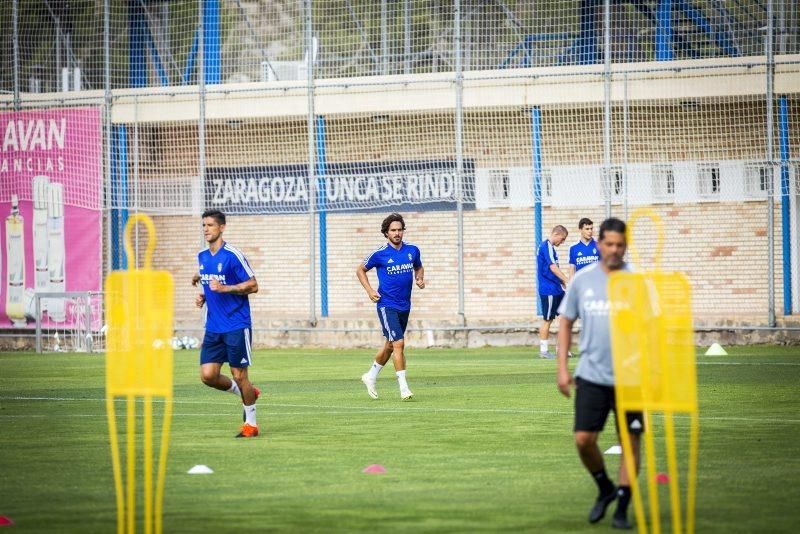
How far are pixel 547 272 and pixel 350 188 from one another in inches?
272

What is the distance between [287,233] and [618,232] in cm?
2462

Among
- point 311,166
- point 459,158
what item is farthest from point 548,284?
point 311,166

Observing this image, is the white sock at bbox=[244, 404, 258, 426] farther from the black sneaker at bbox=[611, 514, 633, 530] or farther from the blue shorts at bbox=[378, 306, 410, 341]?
the black sneaker at bbox=[611, 514, 633, 530]

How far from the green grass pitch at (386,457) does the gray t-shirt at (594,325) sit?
3.15ft

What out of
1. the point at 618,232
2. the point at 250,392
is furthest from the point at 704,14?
the point at 618,232

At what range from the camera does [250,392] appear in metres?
13.4

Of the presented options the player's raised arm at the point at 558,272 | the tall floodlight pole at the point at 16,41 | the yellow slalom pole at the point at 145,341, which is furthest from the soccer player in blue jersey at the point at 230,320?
the tall floodlight pole at the point at 16,41

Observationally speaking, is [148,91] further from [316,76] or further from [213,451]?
[213,451]

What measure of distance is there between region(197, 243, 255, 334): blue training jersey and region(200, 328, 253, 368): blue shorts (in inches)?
2.4

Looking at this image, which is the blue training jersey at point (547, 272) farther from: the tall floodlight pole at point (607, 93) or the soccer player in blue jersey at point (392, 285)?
the soccer player in blue jersey at point (392, 285)

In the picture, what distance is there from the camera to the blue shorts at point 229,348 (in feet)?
44.3

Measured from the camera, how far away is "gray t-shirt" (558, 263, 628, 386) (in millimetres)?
8250

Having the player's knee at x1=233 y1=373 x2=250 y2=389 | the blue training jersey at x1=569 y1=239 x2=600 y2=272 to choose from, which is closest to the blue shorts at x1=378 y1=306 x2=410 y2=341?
the player's knee at x1=233 y1=373 x2=250 y2=389

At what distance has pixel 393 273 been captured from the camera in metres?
17.3
